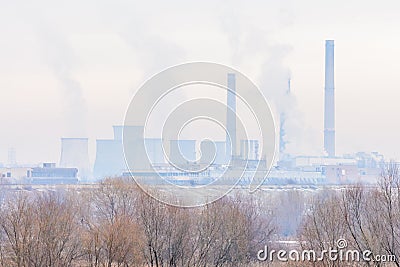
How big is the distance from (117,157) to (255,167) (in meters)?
8.88

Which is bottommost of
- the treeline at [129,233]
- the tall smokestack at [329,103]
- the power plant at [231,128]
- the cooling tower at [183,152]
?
the treeline at [129,233]

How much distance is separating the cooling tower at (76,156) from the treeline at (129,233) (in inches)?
898

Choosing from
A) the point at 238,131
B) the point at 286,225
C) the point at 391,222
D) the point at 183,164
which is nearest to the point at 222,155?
the point at 238,131

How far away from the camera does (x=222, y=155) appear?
2820 cm

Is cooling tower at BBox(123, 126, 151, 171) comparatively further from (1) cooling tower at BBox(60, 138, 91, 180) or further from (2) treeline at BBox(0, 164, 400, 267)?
(1) cooling tower at BBox(60, 138, 91, 180)

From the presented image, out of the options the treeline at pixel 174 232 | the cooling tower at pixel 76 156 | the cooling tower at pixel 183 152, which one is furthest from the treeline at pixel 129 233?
the cooling tower at pixel 76 156

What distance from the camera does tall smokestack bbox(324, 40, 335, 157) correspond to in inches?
1795

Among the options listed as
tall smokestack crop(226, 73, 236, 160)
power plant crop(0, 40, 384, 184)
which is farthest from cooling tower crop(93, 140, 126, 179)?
tall smokestack crop(226, 73, 236, 160)

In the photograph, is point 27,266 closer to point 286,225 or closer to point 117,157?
point 286,225

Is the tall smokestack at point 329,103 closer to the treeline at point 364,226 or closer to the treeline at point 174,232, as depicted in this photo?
the treeline at point 174,232

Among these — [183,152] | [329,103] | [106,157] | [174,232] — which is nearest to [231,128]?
[183,152]

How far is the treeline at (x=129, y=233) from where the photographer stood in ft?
37.9

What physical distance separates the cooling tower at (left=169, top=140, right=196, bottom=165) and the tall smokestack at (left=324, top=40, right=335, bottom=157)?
71.2 feet

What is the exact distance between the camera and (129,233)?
12.1 meters
